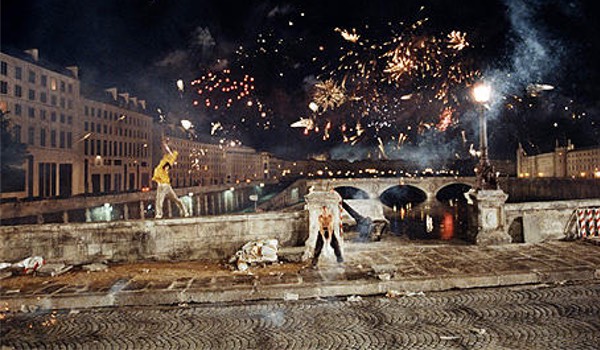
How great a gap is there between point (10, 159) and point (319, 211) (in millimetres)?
39114

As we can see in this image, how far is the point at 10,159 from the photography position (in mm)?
35188

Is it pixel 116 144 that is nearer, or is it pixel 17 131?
pixel 17 131

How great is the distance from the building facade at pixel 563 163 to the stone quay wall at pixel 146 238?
214ft

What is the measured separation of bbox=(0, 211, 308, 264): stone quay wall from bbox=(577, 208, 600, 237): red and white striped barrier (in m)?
8.38

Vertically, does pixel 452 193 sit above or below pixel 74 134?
below

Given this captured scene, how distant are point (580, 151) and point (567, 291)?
77395mm

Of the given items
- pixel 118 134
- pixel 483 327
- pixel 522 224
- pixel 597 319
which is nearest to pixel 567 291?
pixel 597 319

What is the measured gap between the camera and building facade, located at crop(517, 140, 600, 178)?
64181 mm

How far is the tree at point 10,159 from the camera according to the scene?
34.5 meters

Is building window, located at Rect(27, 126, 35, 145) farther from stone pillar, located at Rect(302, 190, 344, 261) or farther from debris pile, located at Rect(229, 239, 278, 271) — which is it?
stone pillar, located at Rect(302, 190, 344, 261)

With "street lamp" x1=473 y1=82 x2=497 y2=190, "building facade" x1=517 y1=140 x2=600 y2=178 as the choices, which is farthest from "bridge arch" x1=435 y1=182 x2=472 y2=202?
"street lamp" x1=473 y1=82 x2=497 y2=190

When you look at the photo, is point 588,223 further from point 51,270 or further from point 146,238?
point 51,270

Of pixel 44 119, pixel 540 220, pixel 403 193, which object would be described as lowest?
pixel 540 220

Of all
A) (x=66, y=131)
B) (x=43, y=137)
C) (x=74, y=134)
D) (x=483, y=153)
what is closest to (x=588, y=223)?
(x=483, y=153)
